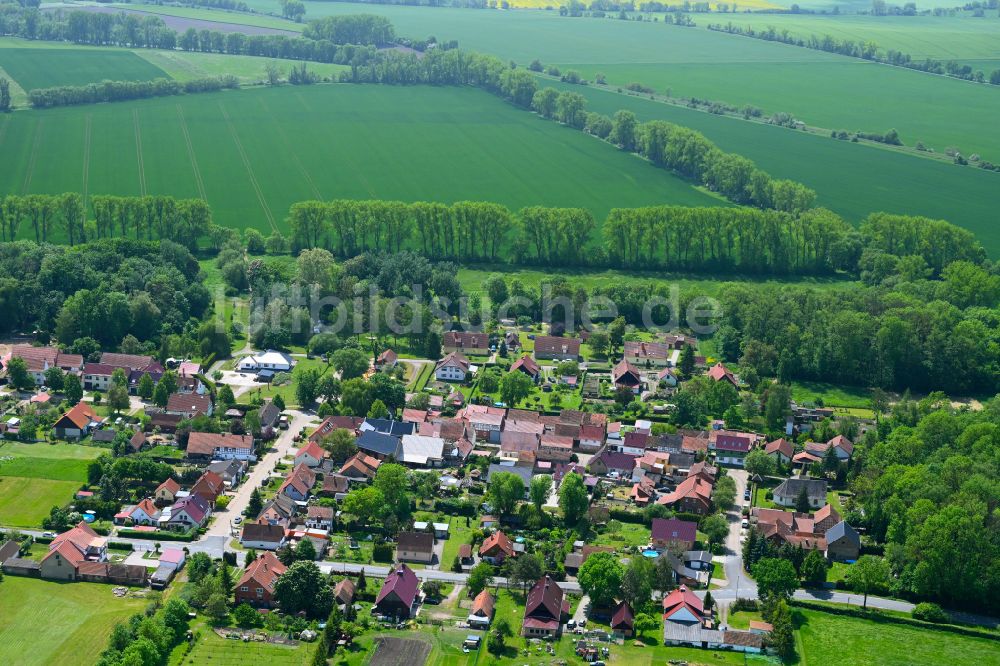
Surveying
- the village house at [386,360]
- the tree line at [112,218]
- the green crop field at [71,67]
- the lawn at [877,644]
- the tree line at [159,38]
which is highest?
the tree line at [159,38]

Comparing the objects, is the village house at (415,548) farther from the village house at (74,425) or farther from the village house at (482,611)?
the village house at (74,425)

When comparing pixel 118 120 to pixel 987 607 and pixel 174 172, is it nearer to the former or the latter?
pixel 174 172

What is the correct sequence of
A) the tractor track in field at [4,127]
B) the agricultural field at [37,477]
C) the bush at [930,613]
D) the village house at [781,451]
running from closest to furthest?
the bush at [930,613] < the agricultural field at [37,477] < the village house at [781,451] < the tractor track in field at [4,127]

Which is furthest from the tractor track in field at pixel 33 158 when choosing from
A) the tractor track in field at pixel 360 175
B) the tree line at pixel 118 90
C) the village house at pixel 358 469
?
the village house at pixel 358 469

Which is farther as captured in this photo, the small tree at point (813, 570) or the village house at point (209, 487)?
the village house at point (209, 487)

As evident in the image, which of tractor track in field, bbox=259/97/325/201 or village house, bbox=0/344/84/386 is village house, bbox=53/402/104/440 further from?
tractor track in field, bbox=259/97/325/201

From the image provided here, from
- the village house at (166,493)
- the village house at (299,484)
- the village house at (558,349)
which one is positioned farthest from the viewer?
the village house at (558,349)

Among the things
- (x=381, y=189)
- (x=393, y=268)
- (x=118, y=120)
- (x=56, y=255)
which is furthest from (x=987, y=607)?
(x=118, y=120)
